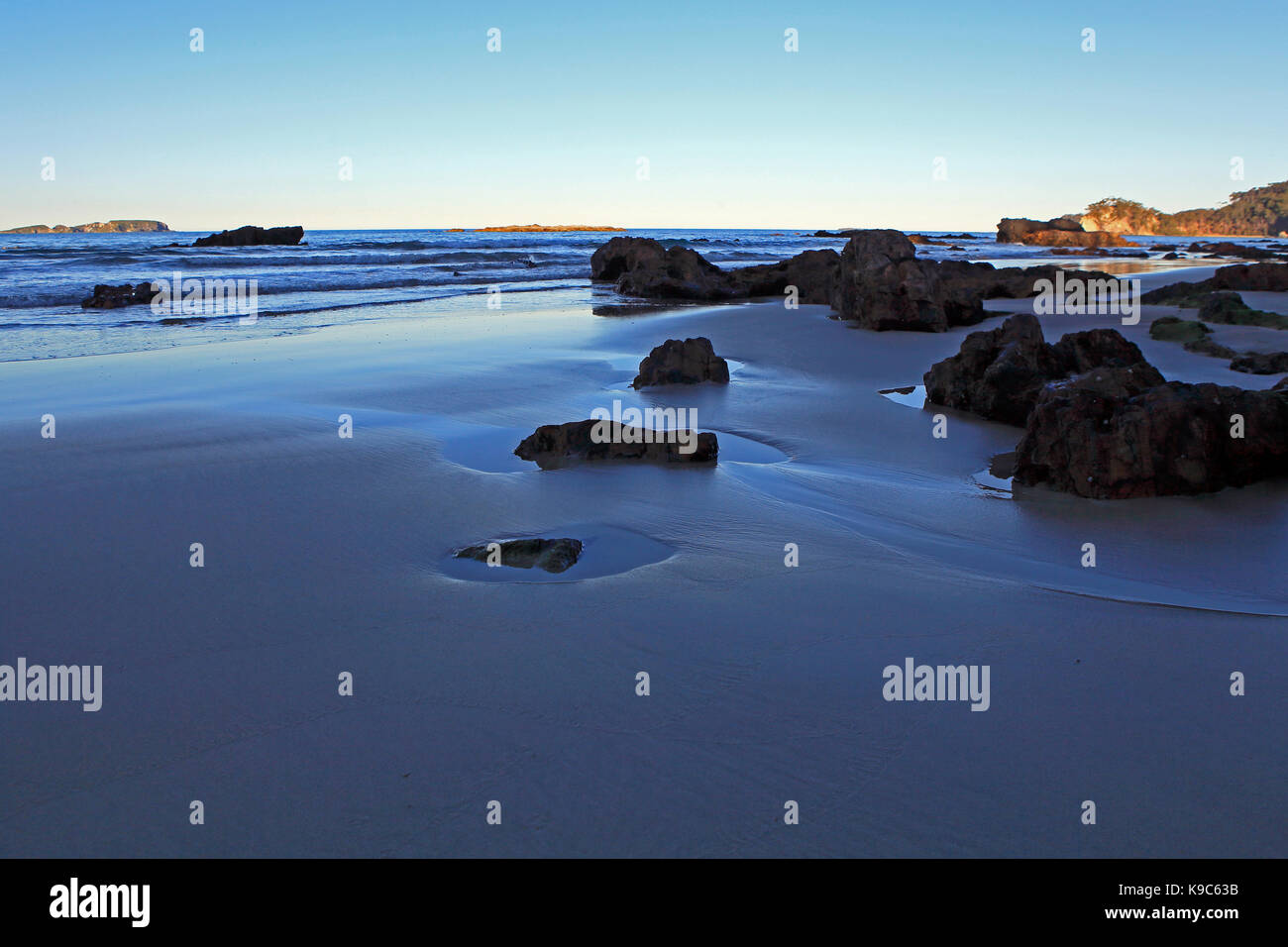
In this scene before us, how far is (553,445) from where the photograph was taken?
557cm

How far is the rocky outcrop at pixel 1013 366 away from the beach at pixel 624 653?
89 centimetres

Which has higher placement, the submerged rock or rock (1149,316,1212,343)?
the submerged rock

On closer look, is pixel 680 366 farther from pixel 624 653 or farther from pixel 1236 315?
pixel 1236 315

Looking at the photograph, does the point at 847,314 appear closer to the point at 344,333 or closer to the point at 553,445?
the point at 344,333

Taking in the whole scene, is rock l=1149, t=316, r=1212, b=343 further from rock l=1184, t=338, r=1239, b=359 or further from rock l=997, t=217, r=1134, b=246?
rock l=997, t=217, r=1134, b=246

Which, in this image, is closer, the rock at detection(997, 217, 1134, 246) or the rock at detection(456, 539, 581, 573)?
the rock at detection(456, 539, 581, 573)

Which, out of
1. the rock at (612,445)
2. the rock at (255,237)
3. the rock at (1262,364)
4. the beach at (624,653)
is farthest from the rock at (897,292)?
the rock at (255,237)

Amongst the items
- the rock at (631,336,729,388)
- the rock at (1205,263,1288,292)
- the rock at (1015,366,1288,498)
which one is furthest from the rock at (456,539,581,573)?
the rock at (1205,263,1288,292)

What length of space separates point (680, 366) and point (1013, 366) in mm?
2997

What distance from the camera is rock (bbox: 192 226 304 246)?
50.5 meters

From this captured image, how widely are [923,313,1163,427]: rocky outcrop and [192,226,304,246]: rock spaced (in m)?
50.4

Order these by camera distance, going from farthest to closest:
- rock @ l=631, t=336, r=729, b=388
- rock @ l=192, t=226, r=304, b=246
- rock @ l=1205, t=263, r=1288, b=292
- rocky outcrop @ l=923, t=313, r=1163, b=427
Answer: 1. rock @ l=192, t=226, r=304, b=246
2. rock @ l=1205, t=263, r=1288, b=292
3. rock @ l=631, t=336, r=729, b=388
4. rocky outcrop @ l=923, t=313, r=1163, b=427

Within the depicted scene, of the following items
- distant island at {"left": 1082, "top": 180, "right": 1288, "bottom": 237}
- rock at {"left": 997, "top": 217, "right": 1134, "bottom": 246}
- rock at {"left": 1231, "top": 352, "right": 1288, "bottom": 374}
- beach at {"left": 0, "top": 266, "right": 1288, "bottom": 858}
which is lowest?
beach at {"left": 0, "top": 266, "right": 1288, "bottom": 858}

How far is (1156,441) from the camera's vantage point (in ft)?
15.9
